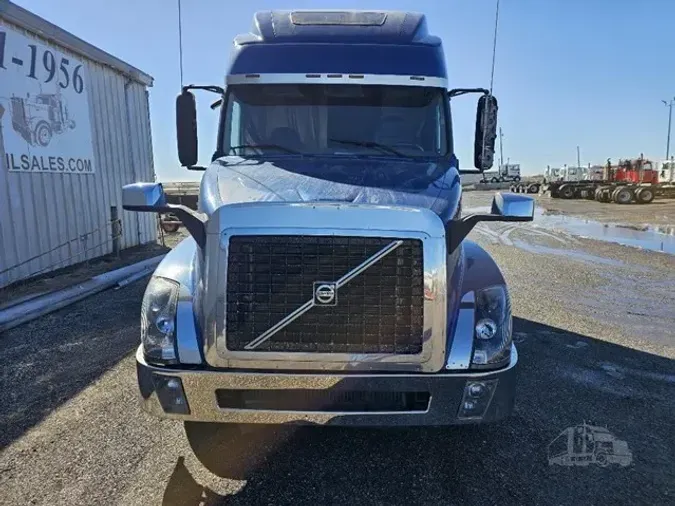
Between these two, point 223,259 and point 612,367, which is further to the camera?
point 612,367

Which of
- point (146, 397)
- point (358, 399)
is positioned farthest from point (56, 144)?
point (358, 399)

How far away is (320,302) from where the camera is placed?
262 cm

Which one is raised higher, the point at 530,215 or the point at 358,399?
the point at 530,215

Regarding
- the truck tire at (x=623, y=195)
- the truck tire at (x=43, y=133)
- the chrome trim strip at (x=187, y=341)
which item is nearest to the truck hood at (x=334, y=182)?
the chrome trim strip at (x=187, y=341)

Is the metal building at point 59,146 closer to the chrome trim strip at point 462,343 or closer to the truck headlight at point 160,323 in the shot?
the truck headlight at point 160,323

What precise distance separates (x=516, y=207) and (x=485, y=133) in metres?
1.92

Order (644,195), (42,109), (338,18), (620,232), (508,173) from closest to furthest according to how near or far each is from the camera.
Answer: (338,18), (42,109), (620,232), (644,195), (508,173)

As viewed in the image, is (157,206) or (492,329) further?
(157,206)

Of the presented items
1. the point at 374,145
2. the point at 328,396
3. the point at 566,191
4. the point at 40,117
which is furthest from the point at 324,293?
the point at 566,191

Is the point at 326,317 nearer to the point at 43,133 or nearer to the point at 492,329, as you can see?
the point at 492,329

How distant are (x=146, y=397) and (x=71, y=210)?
312 inches

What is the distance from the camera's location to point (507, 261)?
11.0m

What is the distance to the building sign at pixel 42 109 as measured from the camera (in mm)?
7809

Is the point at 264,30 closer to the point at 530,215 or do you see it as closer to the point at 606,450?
the point at 530,215
